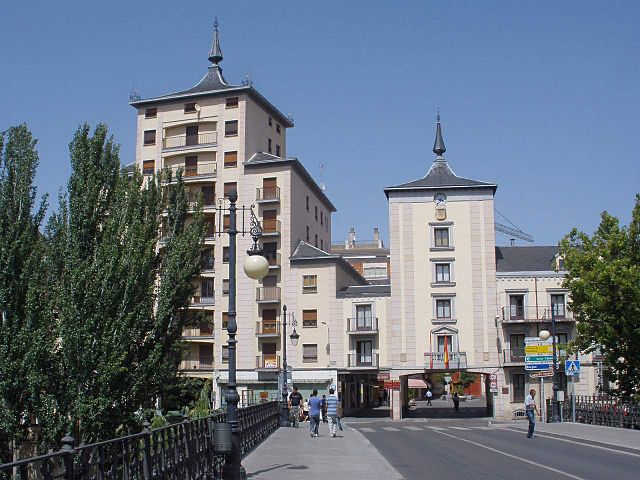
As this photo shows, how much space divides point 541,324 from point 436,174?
12866 mm

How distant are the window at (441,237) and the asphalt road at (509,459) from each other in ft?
85.9

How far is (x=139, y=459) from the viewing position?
31.0 feet

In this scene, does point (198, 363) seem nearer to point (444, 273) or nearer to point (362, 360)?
point (362, 360)

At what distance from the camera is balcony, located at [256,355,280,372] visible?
5353cm

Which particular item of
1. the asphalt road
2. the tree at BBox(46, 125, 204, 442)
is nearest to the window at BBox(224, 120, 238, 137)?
the tree at BBox(46, 125, 204, 442)

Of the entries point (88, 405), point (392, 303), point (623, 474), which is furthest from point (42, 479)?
point (392, 303)

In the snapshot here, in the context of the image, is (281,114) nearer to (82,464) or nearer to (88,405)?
(88,405)

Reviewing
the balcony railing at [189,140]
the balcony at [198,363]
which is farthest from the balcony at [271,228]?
the balcony at [198,363]

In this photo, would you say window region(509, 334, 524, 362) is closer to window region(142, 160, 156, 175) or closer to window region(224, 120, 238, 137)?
window region(224, 120, 238, 137)

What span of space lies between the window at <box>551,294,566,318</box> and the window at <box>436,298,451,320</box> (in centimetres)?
681

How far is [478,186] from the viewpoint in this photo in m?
51.8

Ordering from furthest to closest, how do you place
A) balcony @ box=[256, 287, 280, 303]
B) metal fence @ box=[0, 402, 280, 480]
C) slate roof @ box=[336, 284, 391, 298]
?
balcony @ box=[256, 287, 280, 303]
slate roof @ box=[336, 284, 391, 298]
metal fence @ box=[0, 402, 280, 480]

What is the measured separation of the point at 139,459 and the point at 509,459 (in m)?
11.6

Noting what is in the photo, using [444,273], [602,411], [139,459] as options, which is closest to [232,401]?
[139,459]
